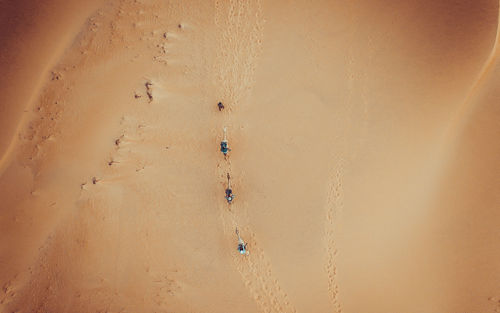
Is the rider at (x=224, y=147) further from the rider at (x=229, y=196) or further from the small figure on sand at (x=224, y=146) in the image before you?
the rider at (x=229, y=196)

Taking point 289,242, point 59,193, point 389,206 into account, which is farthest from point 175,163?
point 389,206

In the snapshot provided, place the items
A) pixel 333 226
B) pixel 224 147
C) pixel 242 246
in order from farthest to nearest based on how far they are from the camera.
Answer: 1. pixel 224 147
2. pixel 333 226
3. pixel 242 246

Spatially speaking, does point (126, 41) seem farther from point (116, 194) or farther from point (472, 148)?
point (472, 148)

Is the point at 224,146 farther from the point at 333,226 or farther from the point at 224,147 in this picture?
the point at 333,226

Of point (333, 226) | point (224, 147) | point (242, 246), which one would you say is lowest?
point (242, 246)

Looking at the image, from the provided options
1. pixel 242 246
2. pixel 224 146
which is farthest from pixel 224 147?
pixel 242 246

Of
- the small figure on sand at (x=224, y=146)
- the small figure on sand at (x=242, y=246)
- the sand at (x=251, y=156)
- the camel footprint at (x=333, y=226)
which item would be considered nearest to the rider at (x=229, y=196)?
the sand at (x=251, y=156)

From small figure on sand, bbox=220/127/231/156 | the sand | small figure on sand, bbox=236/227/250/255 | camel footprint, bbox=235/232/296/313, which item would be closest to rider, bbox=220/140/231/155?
small figure on sand, bbox=220/127/231/156

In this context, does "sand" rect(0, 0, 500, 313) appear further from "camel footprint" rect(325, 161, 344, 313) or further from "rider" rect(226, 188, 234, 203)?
"rider" rect(226, 188, 234, 203)
